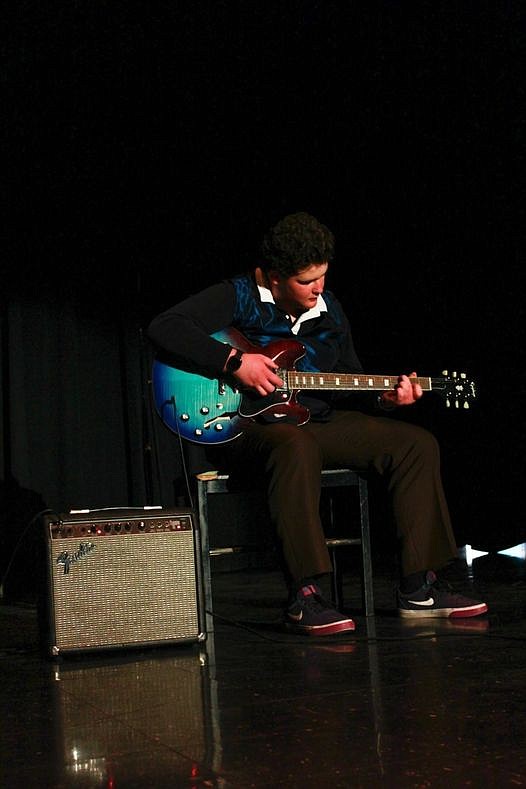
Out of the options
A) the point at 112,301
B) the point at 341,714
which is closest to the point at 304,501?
the point at 341,714

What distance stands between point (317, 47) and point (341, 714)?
3444 mm

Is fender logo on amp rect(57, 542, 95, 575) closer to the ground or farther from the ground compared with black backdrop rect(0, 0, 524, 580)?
closer to the ground

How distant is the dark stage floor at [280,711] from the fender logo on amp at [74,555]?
213mm

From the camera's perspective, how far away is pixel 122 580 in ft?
7.53

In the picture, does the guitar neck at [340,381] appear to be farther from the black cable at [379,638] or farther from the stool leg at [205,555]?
the black cable at [379,638]

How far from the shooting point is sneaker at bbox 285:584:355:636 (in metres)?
2.41

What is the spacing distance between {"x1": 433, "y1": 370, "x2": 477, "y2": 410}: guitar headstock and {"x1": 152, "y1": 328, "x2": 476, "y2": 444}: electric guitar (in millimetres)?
458

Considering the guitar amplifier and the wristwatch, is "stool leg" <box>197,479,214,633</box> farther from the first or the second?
the wristwatch

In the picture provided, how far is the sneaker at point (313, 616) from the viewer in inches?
95.0

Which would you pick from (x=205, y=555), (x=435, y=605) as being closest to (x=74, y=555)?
(x=205, y=555)

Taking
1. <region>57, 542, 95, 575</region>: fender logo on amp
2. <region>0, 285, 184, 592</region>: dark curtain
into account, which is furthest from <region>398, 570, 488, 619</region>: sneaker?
<region>0, 285, 184, 592</region>: dark curtain

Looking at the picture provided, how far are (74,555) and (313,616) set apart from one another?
1.92ft

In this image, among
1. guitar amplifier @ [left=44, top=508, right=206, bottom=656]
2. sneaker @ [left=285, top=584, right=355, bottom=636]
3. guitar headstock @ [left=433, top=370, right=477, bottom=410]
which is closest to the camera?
guitar amplifier @ [left=44, top=508, right=206, bottom=656]

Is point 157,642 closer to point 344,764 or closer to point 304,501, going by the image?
point 304,501
